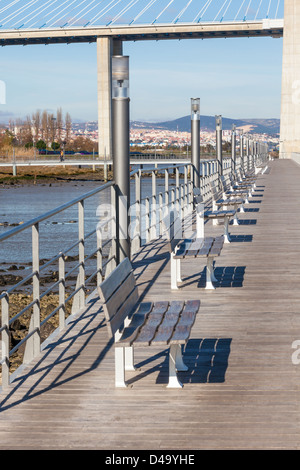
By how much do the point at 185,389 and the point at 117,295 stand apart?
0.70m

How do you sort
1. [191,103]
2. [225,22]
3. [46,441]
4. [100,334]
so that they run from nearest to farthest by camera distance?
1. [46,441]
2. [100,334]
3. [191,103]
4. [225,22]

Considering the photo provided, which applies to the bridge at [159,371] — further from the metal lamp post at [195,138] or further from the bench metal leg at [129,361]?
the metal lamp post at [195,138]

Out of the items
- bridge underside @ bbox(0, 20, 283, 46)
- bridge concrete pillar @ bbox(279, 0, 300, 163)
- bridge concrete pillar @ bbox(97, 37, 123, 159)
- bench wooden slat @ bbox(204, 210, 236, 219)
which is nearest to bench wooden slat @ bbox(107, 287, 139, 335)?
bench wooden slat @ bbox(204, 210, 236, 219)

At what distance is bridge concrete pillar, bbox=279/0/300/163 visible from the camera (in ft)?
200

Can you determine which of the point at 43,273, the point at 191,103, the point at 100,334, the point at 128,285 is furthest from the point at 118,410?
the point at 43,273

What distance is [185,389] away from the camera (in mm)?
4395

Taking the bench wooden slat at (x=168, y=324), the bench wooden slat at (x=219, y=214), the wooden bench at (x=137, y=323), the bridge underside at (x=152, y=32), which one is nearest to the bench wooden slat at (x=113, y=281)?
the wooden bench at (x=137, y=323)

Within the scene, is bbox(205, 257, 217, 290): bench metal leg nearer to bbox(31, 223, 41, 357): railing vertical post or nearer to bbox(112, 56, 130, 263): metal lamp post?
bbox(112, 56, 130, 263): metal lamp post

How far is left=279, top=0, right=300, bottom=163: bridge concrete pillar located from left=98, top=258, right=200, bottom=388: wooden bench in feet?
187

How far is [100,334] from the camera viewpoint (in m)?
5.66

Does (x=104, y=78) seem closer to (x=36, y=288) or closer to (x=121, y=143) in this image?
(x=121, y=143)

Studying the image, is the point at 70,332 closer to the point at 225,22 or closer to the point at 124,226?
the point at 124,226

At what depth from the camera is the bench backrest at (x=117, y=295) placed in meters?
4.37

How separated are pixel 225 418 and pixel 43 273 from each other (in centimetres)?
1938
